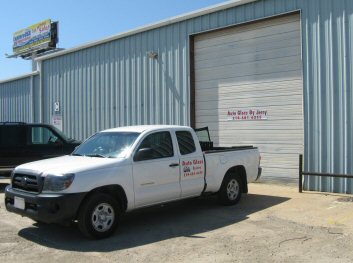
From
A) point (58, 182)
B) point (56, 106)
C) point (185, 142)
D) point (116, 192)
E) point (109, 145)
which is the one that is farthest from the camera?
point (56, 106)

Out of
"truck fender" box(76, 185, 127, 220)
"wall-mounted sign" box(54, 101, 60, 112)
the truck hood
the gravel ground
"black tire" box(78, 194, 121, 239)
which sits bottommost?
the gravel ground

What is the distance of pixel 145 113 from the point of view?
16.7m

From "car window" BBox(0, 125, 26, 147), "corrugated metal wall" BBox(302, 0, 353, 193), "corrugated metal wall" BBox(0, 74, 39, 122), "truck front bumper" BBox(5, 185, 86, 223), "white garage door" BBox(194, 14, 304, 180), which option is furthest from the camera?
"corrugated metal wall" BBox(0, 74, 39, 122)

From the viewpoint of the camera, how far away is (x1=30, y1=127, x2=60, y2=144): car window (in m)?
13.5

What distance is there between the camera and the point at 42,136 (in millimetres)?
13672

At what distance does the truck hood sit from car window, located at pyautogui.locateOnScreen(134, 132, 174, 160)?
2.20ft

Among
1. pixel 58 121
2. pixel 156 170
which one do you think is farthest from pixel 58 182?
pixel 58 121

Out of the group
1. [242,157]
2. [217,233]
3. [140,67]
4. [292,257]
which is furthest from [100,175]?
[140,67]

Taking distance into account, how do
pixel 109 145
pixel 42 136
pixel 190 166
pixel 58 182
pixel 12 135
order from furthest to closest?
1. pixel 42 136
2. pixel 12 135
3. pixel 190 166
4. pixel 109 145
5. pixel 58 182

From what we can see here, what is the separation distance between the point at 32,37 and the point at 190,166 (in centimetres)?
3459

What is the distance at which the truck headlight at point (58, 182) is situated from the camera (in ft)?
23.3

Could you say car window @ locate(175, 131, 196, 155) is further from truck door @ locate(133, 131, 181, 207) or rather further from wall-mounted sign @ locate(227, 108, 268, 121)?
wall-mounted sign @ locate(227, 108, 268, 121)

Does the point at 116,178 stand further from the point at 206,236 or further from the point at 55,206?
the point at 206,236

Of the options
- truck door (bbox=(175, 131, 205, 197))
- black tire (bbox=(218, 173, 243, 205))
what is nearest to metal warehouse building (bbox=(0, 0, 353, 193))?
black tire (bbox=(218, 173, 243, 205))
